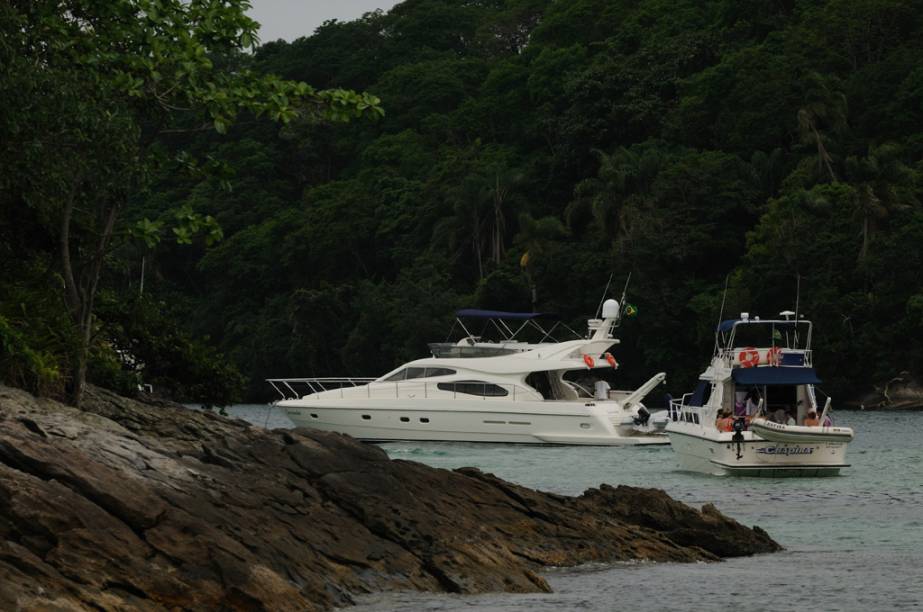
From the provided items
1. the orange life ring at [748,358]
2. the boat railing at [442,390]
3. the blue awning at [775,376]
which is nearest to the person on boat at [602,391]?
the boat railing at [442,390]

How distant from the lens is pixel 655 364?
73.8m

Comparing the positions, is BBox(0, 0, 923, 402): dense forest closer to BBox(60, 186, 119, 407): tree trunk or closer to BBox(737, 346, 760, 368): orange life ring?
BBox(737, 346, 760, 368): orange life ring

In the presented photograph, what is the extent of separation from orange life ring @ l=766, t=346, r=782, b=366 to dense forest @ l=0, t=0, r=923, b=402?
15000mm

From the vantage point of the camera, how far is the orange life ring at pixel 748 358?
3338 cm

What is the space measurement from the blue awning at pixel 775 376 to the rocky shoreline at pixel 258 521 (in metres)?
12.6

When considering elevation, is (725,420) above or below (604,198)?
below

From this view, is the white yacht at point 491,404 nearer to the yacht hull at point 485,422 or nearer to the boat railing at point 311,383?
the yacht hull at point 485,422

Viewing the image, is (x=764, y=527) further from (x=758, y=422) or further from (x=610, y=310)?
(x=610, y=310)

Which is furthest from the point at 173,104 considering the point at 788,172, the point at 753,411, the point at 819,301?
the point at 788,172

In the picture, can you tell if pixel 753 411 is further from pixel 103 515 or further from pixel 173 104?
pixel 103 515

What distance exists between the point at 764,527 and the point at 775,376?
9.54 meters

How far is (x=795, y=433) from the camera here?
31.1 m

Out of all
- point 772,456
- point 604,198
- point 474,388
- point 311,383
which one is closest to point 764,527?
point 772,456

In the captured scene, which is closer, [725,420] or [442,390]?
[725,420]
